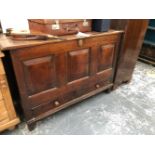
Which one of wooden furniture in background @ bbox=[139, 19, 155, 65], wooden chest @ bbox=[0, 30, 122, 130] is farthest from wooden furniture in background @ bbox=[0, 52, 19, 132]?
wooden furniture in background @ bbox=[139, 19, 155, 65]

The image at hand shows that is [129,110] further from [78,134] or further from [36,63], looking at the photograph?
[36,63]

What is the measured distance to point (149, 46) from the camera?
8.91ft

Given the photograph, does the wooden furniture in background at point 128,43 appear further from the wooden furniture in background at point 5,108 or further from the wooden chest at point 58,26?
the wooden furniture in background at point 5,108

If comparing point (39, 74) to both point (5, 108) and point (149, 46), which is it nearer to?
point (5, 108)

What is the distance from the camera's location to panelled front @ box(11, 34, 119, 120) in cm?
107

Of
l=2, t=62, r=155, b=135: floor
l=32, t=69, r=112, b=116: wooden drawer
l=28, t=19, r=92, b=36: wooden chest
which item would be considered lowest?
l=2, t=62, r=155, b=135: floor

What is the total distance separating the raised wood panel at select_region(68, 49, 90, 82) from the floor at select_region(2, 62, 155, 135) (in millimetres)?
422

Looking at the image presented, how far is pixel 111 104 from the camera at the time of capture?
5.59ft

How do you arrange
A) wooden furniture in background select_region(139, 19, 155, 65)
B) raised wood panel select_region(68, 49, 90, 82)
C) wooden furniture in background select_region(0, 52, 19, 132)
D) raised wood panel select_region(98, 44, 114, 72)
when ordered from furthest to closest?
wooden furniture in background select_region(139, 19, 155, 65)
raised wood panel select_region(98, 44, 114, 72)
raised wood panel select_region(68, 49, 90, 82)
wooden furniture in background select_region(0, 52, 19, 132)

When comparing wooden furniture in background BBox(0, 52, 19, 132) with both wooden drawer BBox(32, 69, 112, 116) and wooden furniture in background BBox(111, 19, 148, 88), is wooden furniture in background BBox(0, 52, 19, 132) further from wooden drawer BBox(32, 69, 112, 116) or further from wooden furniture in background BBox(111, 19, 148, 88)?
wooden furniture in background BBox(111, 19, 148, 88)

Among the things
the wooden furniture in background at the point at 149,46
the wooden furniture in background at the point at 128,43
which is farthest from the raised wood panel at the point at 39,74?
the wooden furniture in background at the point at 149,46


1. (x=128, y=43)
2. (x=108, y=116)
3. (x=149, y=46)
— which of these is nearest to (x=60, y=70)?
(x=108, y=116)

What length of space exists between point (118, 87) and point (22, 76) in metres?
1.38
